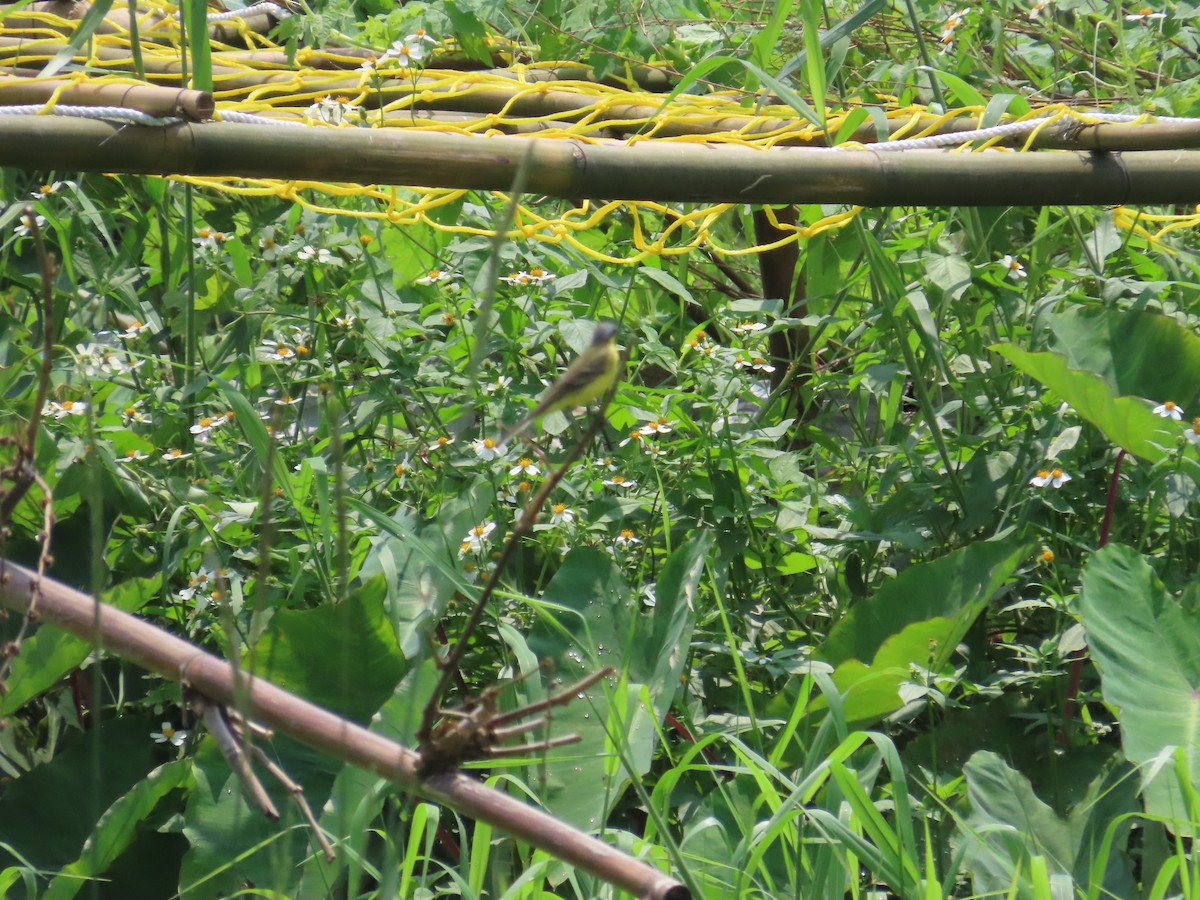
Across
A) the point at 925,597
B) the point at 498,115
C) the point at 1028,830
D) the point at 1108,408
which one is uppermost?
the point at 498,115

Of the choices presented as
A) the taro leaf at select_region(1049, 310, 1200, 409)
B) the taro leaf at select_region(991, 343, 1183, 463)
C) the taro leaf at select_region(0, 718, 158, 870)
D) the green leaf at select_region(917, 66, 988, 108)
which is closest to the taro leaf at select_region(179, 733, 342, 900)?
the taro leaf at select_region(0, 718, 158, 870)

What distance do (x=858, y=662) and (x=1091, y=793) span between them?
0.92 ft

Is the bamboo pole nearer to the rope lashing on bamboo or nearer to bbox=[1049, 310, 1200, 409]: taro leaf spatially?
the rope lashing on bamboo

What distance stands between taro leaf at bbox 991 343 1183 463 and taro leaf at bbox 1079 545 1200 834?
0.59ft

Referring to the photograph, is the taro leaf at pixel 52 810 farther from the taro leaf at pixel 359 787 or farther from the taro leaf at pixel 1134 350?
the taro leaf at pixel 1134 350

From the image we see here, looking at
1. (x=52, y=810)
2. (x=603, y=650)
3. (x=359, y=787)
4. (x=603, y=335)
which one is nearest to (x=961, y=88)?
(x=603, y=650)

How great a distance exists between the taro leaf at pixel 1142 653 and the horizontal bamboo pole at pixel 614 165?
0.46 metres

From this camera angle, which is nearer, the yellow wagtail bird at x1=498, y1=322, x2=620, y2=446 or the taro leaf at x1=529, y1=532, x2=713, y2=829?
the yellow wagtail bird at x1=498, y1=322, x2=620, y2=446

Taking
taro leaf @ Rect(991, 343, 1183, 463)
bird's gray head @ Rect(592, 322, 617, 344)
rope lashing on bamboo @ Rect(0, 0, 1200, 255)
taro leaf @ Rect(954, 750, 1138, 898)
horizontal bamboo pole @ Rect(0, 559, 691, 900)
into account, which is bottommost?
taro leaf @ Rect(954, 750, 1138, 898)

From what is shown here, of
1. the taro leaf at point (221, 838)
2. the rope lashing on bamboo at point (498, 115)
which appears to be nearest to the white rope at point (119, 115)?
the rope lashing on bamboo at point (498, 115)

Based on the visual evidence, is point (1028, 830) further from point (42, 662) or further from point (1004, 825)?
point (42, 662)

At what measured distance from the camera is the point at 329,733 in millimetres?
579

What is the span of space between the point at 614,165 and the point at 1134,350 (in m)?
0.74

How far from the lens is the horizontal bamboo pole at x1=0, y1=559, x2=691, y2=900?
20.3 inches
